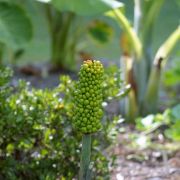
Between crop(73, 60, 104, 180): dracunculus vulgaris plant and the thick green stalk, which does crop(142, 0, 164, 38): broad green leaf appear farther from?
crop(73, 60, 104, 180): dracunculus vulgaris plant

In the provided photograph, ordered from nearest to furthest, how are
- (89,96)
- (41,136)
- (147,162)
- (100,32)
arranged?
(89,96)
(41,136)
(147,162)
(100,32)

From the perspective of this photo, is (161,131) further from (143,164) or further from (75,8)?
(75,8)

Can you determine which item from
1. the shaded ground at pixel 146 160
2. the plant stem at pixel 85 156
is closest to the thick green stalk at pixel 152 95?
the shaded ground at pixel 146 160

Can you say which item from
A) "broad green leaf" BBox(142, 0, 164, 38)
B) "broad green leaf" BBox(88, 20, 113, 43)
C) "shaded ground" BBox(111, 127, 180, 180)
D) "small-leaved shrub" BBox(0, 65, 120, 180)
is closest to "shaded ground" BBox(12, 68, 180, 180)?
"shaded ground" BBox(111, 127, 180, 180)

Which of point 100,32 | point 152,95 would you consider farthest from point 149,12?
point 100,32

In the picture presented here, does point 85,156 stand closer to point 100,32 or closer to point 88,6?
point 88,6

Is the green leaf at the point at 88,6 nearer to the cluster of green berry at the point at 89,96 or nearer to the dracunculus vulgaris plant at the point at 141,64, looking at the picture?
the dracunculus vulgaris plant at the point at 141,64
